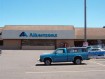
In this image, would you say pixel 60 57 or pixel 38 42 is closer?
pixel 60 57

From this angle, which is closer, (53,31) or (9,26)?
(53,31)

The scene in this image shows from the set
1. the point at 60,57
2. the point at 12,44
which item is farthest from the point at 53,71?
the point at 12,44

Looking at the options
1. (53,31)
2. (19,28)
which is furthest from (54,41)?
(19,28)

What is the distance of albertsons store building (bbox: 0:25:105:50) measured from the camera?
245 ft

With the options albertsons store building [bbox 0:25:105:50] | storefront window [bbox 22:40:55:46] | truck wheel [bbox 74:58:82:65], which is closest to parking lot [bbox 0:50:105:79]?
truck wheel [bbox 74:58:82:65]

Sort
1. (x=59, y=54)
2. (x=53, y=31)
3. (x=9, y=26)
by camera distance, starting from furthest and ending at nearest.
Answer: (x=9, y=26) → (x=53, y=31) → (x=59, y=54)

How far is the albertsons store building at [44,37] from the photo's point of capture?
74.7 metres

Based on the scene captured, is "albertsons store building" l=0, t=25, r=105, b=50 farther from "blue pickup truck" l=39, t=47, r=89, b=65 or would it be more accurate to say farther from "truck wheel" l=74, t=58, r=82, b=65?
"truck wheel" l=74, t=58, r=82, b=65

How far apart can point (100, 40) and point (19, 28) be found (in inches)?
834

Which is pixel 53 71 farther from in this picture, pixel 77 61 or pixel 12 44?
pixel 12 44

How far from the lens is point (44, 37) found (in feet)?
247

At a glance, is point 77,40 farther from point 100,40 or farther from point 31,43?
point 31,43

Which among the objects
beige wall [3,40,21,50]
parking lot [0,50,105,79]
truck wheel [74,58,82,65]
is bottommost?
parking lot [0,50,105,79]

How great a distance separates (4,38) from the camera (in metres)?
74.8
